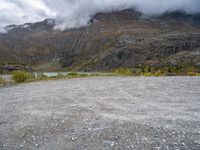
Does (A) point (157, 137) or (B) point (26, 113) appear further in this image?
(B) point (26, 113)

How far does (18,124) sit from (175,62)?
5474 inches

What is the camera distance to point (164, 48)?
177875 millimetres

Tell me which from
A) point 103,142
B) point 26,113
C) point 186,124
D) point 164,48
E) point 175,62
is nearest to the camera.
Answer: point 103,142

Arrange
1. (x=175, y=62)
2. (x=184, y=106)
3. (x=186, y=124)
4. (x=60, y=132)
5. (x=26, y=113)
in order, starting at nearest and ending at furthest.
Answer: (x=60, y=132), (x=186, y=124), (x=26, y=113), (x=184, y=106), (x=175, y=62)

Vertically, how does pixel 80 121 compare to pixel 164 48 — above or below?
below

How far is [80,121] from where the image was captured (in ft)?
31.3

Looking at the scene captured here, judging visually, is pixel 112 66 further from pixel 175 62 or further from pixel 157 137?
pixel 157 137

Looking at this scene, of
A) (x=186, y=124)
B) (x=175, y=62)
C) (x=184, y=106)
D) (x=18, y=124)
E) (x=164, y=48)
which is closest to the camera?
(x=186, y=124)

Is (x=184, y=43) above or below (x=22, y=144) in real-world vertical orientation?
above

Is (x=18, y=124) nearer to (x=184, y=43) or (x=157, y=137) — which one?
(x=157, y=137)

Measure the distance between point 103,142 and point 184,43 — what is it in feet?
623

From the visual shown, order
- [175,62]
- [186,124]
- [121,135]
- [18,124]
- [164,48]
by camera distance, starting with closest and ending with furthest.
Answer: [121,135] → [186,124] → [18,124] → [175,62] → [164,48]

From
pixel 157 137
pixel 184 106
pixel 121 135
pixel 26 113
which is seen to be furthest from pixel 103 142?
pixel 184 106

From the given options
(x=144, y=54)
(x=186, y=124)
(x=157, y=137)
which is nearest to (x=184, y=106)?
(x=186, y=124)
